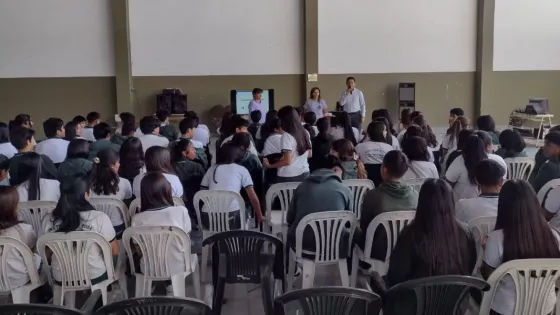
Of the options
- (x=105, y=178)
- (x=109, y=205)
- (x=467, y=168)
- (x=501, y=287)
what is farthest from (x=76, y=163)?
(x=501, y=287)

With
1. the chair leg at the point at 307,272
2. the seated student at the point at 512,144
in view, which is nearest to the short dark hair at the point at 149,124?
the chair leg at the point at 307,272

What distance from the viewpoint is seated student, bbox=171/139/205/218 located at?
4.67 metres

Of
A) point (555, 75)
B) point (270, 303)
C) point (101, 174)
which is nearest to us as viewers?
point (270, 303)

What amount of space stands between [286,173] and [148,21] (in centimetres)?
682

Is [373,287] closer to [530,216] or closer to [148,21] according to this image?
[530,216]

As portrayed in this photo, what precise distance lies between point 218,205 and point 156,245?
0.89 meters

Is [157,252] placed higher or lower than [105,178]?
lower

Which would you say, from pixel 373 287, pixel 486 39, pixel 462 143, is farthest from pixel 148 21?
pixel 373 287

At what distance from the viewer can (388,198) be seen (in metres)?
3.18

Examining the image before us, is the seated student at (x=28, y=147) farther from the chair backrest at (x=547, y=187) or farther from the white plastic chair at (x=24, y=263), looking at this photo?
the chair backrest at (x=547, y=187)

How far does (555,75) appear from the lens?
11.5m

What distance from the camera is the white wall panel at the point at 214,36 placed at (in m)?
10.6

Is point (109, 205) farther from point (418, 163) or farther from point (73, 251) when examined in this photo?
point (418, 163)

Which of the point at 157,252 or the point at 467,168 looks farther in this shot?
the point at 467,168
